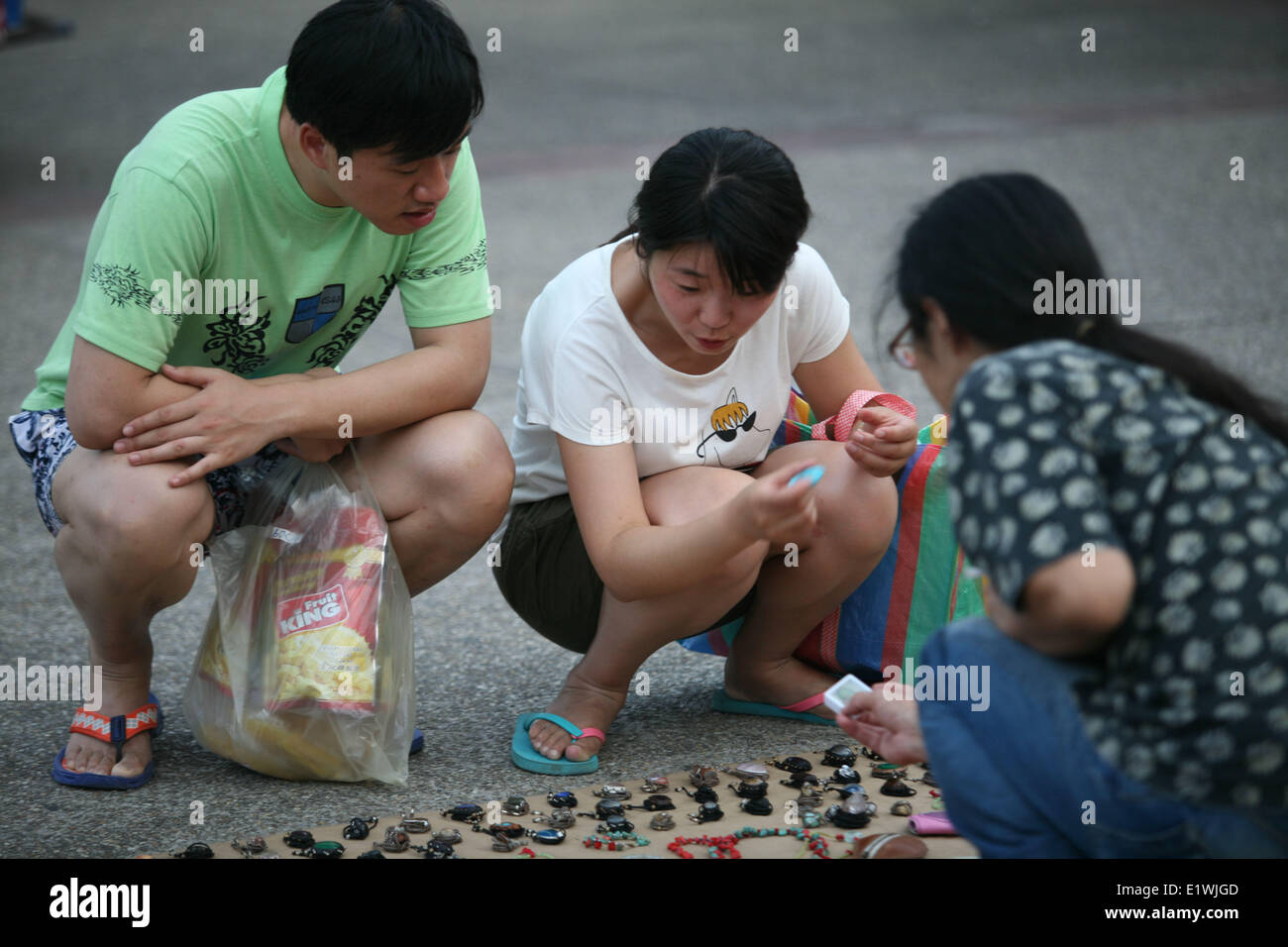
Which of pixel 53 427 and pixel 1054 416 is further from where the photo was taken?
pixel 53 427

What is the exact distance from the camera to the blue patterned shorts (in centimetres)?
246

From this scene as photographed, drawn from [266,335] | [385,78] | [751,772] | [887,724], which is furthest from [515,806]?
[385,78]

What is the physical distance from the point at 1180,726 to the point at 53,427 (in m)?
1.88

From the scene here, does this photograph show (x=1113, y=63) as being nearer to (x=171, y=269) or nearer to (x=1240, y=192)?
(x=1240, y=192)

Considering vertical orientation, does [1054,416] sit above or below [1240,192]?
below

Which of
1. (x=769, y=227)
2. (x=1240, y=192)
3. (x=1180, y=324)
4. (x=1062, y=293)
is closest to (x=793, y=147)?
(x=1240, y=192)

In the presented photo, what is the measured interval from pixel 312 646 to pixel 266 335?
56 centimetres

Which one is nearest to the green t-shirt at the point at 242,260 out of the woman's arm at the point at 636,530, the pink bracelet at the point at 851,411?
the woman's arm at the point at 636,530

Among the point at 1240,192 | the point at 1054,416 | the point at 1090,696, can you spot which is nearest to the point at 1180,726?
the point at 1090,696

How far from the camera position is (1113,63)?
31.9 feet

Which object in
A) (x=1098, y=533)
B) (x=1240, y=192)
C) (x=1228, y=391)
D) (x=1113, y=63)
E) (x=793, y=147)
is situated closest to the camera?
(x=1098, y=533)

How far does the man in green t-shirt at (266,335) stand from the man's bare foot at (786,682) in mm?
615

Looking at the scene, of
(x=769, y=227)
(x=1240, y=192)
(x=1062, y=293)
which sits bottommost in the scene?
(x=1062, y=293)

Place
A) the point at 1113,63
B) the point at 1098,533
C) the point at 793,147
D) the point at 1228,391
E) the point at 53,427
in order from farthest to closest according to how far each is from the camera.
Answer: the point at 1113,63, the point at 793,147, the point at 53,427, the point at 1228,391, the point at 1098,533
